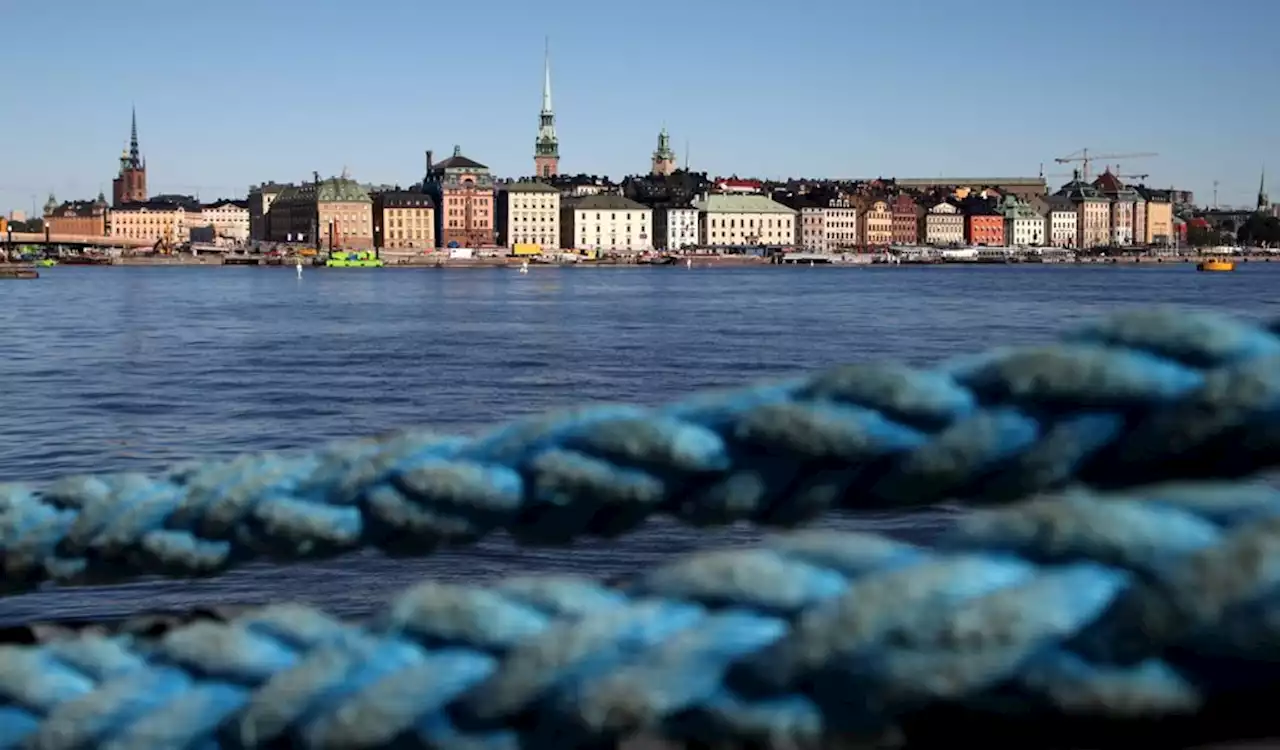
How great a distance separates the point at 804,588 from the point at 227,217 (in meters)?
132

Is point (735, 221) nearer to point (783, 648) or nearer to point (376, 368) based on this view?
point (376, 368)

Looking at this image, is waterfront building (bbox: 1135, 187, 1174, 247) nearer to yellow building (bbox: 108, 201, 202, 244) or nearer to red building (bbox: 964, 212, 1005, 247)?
red building (bbox: 964, 212, 1005, 247)

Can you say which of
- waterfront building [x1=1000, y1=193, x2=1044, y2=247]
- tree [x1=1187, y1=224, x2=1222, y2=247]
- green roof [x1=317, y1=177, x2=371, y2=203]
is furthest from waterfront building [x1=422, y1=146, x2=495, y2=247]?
tree [x1=1187, y1=224, x2=1222, y2=247]

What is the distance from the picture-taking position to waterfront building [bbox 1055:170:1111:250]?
124 meters

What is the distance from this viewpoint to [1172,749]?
1.89 ft

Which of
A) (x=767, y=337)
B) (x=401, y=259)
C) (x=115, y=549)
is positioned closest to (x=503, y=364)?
(x=767, y=337)

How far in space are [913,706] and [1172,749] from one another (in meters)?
0.10

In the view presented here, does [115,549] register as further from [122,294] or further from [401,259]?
[401,259]

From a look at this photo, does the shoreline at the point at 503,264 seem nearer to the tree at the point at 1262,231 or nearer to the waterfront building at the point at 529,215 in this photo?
the waterfront building at the point at 529,215

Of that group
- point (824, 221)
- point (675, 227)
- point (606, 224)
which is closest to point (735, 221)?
point (675, 227)

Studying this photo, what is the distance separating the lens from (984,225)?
11769 centimetres

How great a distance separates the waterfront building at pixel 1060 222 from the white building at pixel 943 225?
8.68 metres

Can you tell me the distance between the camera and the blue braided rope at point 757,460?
58cm

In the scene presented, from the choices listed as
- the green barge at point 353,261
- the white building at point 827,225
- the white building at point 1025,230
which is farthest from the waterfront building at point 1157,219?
the green barge at point 353,261
